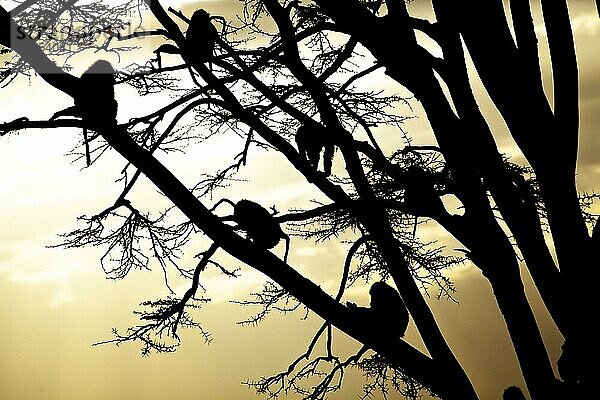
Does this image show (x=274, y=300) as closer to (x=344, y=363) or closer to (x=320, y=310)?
(x=344, y=363)

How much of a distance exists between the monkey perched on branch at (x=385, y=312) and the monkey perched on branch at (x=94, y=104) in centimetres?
229

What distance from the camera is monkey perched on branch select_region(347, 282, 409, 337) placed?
5793 mm

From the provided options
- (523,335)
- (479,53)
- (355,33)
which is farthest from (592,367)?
(355,33)

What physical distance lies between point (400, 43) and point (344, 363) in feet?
11.0

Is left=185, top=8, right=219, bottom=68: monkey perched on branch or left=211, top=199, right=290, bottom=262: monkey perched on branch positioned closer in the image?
left=211, top=199, right=290, bottom=262: monkey perched on branch

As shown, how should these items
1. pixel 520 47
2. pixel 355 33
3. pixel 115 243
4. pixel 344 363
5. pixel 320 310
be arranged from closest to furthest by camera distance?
1. pixel 320 310
2. pixel 355 33
3. pixel 520 47
4. pixel 115 243
5. pixel 344 363

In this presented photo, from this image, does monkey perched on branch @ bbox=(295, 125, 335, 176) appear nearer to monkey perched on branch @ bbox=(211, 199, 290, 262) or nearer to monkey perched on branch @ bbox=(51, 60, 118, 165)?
monkey perched on branch @ bbox=(211, 199, 290, 262)

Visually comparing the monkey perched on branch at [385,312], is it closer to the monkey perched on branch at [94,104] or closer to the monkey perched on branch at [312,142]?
the monkey perched on branch at [312,142]

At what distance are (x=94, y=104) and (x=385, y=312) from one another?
2697 millimetres

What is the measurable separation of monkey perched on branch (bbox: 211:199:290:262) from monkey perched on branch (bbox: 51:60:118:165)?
1.20m

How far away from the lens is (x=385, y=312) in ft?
19.7

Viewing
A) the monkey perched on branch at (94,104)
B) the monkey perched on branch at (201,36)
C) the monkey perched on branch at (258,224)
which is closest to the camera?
the monkey perched on branch at (94,104)

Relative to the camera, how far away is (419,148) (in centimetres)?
757

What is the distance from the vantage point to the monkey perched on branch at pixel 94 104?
18.4 feet
